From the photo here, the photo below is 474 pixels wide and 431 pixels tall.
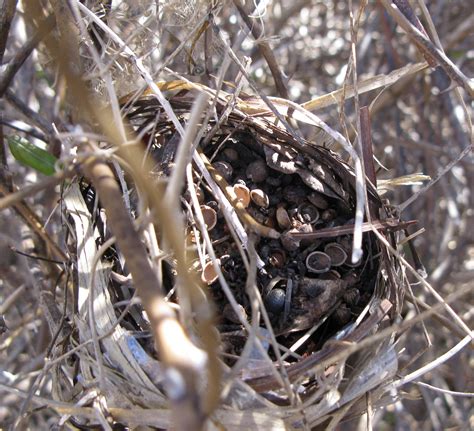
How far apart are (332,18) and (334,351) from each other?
1.40 metres

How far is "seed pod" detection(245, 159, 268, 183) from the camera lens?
1.10m

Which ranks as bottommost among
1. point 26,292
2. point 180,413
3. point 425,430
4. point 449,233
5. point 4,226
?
point 425,430

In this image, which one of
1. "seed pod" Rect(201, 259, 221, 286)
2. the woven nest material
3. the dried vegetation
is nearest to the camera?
the dried vegetation

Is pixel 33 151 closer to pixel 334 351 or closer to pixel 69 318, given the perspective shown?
pixel 69 318

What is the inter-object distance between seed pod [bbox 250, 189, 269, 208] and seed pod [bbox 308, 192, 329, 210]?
0.07 m

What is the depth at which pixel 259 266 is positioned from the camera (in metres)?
1.05

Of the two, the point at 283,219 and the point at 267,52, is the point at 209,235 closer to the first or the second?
the point at 283,219

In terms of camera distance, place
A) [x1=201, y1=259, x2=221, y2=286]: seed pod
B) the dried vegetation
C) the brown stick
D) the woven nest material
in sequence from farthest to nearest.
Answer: the brown stick
[x1=201, y1=259, x2=221, y2=286]: seed pod
the woven nest material
the dried vegetation

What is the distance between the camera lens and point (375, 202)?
1.03 metres

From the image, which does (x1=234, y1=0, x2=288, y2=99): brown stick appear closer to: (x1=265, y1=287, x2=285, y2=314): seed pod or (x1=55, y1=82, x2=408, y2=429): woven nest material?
(x1=55, y1=82, x2=408, y2=429): woven nest material

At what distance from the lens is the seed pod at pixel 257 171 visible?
1.10 metres

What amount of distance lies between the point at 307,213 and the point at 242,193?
0.11 m

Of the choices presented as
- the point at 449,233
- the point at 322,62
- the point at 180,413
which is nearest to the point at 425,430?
the point at 449,233

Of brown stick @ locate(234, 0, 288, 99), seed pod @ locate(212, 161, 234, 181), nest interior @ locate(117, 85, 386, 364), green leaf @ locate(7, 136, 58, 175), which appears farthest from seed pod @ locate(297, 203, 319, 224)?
green leaf @ locate(7, 136, 58, 175)
